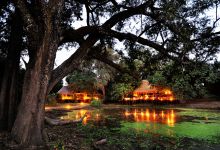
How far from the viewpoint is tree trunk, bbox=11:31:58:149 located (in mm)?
7109

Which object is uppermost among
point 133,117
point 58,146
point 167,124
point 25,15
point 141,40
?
point 25,15

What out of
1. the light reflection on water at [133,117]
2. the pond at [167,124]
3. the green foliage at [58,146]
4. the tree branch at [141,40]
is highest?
the tree branch at [141,40]

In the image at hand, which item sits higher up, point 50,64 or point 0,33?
point 0,33

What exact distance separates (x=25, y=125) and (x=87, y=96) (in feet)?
124

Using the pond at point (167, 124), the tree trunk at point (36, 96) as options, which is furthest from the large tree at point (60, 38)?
the pond at point (167, 124)

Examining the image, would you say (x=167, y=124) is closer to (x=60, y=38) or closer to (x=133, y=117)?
(x=133, y=117)

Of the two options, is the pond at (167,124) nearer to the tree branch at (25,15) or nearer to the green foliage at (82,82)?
the tree branch at (25,15)

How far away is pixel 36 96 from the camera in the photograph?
717 cm

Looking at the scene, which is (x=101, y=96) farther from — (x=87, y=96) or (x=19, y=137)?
(x=19, y=137)

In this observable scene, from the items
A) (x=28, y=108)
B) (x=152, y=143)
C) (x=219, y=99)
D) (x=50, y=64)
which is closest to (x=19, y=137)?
(x=28, y=108)

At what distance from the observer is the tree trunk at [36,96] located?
7109 millimetres

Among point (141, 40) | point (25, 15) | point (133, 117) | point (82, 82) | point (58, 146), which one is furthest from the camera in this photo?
point (82, 82)

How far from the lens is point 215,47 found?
8.57 m

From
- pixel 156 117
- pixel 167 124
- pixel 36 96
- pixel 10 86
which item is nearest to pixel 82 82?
pixel 156 117
